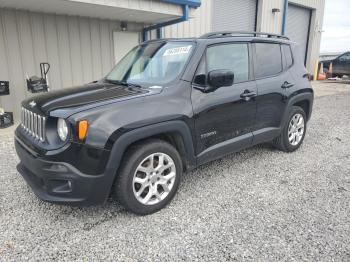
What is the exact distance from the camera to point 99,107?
8.24ft

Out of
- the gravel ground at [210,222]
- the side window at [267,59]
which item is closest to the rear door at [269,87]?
the side window at [267,59]

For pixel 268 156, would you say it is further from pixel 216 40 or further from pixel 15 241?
pixel 15 241

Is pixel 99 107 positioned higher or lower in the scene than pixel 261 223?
higher

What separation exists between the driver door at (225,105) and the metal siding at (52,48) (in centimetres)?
554

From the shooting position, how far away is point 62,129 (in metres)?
2.50

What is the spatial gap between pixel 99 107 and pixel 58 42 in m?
5.88

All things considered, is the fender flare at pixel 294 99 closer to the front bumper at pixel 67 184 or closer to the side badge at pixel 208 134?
the side badge at pixel 208 134

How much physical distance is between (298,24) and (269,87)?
47.6ft

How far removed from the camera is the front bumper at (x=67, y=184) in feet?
7.92

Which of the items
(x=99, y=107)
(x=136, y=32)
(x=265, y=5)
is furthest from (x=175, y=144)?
(x=265, y=5)

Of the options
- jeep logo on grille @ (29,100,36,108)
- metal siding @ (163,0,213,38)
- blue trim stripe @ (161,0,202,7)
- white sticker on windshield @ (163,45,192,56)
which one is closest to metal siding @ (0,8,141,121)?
metal siding @ (163,0,213,38)

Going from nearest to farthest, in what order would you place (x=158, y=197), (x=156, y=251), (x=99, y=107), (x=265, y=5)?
(x=156, y=251), (x=99, y=107), (x=158, y=197), (x=265, y=5)

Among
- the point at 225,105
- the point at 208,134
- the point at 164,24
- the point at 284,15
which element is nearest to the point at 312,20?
the point at 284,15

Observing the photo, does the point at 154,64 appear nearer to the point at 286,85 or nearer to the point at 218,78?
the point at 218,78
